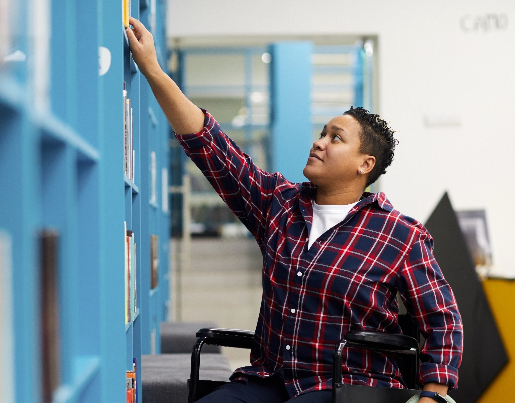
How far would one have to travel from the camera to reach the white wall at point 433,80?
178 inches

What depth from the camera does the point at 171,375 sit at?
7.38ft

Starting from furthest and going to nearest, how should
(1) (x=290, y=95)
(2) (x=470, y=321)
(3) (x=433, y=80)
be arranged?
(1) (x=290, y=95) < (3) (x=433, y=80) < (2) (x=470, y=321)

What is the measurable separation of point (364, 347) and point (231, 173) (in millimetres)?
617

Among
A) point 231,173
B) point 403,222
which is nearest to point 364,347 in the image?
point 403,222

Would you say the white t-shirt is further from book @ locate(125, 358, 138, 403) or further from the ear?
book @ locate(125, 358, 138, 403)

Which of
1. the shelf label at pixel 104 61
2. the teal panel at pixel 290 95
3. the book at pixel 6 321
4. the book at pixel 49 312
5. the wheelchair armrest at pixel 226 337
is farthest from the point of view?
the teal panel at pixel 290 95

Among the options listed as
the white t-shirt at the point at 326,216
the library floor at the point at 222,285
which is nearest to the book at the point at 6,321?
the white t-shirt at the point at 326,216

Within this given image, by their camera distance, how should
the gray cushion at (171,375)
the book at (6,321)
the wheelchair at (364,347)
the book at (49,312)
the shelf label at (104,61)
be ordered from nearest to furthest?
the book at (6,321)
the book at (49,312)
the shelf label at (104,61)
the wheelchair at (364,347)
the gray cushion at (171,375)

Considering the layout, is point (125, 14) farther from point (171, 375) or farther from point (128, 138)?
point (171, 375)

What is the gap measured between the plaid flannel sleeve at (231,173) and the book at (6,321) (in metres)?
1.14

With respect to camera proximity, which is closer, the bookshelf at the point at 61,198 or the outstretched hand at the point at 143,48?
the bookshelf at the point at 61,198

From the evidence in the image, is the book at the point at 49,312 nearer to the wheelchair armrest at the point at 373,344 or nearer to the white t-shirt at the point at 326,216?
the wheelchair armrest at the point at 373,344

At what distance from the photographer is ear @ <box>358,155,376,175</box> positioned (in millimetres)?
1888

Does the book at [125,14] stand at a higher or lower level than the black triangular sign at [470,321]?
higher
